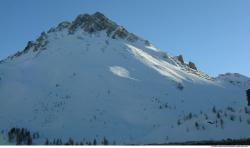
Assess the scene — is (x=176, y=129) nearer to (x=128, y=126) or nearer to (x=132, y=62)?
(x=128, y=126)

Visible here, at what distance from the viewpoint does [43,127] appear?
81250 mm

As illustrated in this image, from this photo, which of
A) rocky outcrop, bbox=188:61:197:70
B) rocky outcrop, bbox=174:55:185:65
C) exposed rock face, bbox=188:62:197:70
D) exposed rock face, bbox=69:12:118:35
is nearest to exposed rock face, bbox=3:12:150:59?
exposed rock face, bbox=69:12:118:35

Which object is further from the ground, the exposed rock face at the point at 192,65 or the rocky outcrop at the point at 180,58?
the rocky outcrop at the point at 180,58

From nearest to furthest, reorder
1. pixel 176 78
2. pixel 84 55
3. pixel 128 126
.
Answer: pixel 128 126 < pixel 176 78 < pixel 84 55

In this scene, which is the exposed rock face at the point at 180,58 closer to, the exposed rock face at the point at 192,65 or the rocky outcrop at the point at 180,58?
the rocky outcrop at the point at 180,58

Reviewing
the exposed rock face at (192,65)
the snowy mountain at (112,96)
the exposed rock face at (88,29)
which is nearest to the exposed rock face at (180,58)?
the exposed rock face at (192,65)

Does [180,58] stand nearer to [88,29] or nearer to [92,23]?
[92,23]

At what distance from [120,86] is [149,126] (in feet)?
77.0

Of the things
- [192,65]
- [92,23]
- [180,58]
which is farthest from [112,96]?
[192,65]

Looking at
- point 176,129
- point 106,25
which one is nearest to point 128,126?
Answer: point 176,129

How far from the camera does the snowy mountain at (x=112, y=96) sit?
71.6 metres

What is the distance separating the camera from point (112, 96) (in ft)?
319

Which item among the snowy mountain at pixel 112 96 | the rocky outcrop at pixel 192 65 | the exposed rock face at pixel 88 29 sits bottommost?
the snowy mountain at pixel 112 96

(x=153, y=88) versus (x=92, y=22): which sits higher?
(x=92, y=22)
